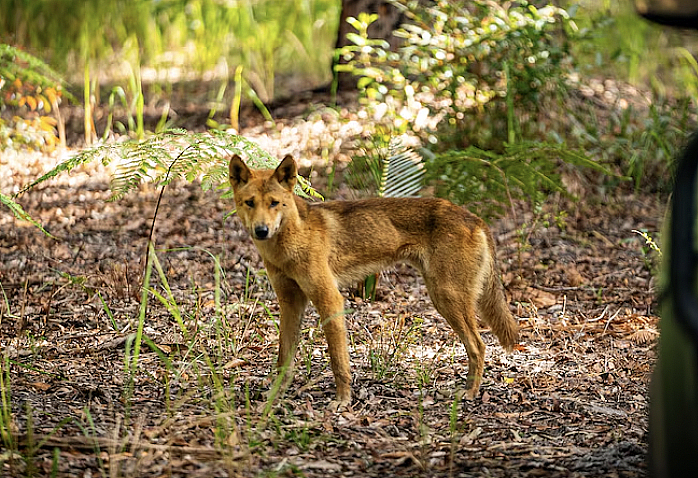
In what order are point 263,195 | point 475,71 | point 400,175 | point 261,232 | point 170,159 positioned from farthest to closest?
1. point 475,71
2. point 400,175
3. point 170,159
4. point 263,195
5. point 261,232

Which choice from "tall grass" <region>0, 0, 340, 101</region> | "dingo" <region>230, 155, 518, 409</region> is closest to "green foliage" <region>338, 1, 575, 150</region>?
"dingo" <region>230, 155, 518, 409</region>

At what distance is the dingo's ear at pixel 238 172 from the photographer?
182 inches

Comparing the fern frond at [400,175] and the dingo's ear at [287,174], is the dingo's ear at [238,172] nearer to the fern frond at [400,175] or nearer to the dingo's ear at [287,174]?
the dingo's ear at [287,174]

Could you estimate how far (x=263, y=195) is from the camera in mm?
4578

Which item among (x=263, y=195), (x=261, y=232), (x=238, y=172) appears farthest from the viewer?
(x=238, y=172)

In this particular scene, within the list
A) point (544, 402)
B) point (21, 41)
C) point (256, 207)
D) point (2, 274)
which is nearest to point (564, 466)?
point (544, 402)

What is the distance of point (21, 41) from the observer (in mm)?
11039

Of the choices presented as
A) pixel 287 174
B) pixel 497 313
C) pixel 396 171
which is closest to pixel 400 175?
pixel 396 171

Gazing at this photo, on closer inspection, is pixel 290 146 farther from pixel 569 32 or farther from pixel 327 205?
pixel 327 205

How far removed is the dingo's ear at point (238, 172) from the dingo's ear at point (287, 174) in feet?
0.54

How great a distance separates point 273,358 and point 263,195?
127cm

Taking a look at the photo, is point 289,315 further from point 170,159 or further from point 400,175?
point 400,175

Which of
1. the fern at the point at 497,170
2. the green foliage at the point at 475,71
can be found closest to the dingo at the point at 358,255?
the fern at the point at 497,170

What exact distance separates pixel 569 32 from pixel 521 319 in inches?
147
